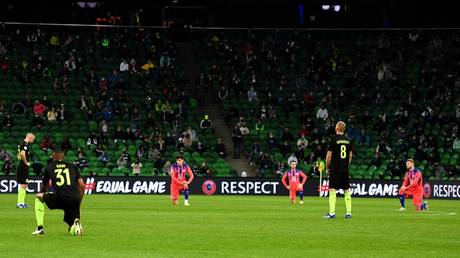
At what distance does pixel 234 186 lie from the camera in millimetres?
49062

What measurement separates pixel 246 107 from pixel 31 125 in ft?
39.3

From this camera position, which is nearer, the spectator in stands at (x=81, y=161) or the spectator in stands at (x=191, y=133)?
the spectator in stands at (x=81, y=161)

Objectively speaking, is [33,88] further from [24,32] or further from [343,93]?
[343,93]

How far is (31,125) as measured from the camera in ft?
169

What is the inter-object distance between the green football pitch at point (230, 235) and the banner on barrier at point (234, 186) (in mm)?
16256

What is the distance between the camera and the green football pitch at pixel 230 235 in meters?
17.1

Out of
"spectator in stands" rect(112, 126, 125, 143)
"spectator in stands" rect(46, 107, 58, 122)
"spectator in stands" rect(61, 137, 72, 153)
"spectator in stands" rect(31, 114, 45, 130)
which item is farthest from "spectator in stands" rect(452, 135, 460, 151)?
"spectator in stands" rect(31, 114, 45, 130)

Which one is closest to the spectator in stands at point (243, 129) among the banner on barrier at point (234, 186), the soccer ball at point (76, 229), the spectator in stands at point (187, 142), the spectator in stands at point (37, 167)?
the spectator in stands at point (187, 142)

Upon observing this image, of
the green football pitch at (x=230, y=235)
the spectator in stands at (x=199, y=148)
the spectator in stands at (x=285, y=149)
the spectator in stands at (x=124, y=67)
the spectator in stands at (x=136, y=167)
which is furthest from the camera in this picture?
the spectator in stands at (x=124, y=67)

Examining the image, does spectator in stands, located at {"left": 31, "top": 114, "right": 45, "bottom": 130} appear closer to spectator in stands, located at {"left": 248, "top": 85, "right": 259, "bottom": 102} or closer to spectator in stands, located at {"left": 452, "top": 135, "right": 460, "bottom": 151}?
spectator in stands, located at {"left": 248, "top": 85, "right": 259, "bottom": 102}

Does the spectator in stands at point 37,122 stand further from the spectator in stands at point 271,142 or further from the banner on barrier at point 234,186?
the spectator in stands at point 271,142

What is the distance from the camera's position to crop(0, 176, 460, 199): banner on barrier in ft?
155

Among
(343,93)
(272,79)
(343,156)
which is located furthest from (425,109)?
(343,156)

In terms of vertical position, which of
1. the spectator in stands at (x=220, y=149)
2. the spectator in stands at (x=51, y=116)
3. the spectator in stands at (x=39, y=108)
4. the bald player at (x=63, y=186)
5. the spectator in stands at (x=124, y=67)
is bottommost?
the bald player at (x=63, y=186)
